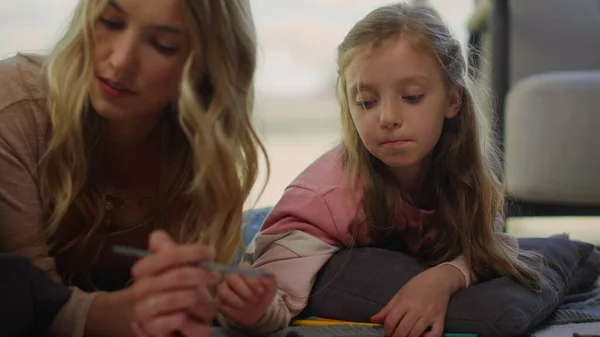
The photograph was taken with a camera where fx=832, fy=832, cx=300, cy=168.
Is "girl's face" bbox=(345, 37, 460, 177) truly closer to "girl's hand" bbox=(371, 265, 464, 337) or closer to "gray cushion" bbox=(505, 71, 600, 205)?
"girl's hand" bbox=(371, 265, 464, 337)

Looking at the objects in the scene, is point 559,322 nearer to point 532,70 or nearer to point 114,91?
point 114,91

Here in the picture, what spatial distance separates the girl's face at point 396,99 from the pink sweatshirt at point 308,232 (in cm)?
9

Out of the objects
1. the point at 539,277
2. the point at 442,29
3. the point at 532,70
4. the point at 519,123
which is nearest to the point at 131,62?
the point at 442,29

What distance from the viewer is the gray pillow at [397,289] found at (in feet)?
3.60

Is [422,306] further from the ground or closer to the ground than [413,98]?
closer to the ground

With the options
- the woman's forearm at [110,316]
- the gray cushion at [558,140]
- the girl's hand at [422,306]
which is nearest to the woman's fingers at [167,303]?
the woman's forearm at [110,316]

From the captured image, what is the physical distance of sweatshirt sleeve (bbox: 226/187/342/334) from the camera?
118 centimetres

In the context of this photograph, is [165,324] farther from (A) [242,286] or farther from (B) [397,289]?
(B) [397,289]

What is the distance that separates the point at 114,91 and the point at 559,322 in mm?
718

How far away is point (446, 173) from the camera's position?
4.25 feet

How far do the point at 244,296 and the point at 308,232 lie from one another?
299 millimetres

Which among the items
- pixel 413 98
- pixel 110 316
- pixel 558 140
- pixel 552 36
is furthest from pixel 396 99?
pixel 552 36

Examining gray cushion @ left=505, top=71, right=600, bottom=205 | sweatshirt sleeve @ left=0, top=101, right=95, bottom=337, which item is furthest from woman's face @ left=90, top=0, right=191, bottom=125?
gray cushion @ left=505, top=71, right=600, bottom=205

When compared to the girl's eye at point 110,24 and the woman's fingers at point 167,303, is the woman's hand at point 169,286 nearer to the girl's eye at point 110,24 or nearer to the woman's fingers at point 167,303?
the woman's fingers at point 167,303
